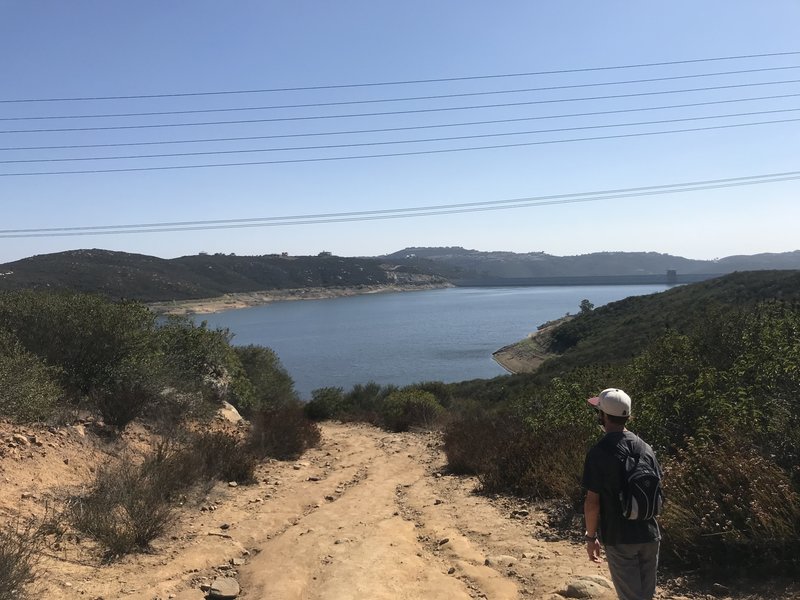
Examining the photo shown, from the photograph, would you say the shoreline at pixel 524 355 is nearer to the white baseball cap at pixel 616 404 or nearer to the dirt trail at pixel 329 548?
the dirt trail at pixel 329 548

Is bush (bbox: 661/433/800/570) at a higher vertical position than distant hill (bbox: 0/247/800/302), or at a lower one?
lower

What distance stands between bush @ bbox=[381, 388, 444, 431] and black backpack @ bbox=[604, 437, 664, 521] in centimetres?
1528

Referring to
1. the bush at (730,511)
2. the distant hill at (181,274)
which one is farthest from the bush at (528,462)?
the distant hill at (181,274)

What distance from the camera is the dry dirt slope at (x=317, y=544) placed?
4.61 metres

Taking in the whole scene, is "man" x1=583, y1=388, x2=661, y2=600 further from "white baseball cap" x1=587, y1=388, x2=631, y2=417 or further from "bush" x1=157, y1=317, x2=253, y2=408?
"bush" x1=157, y1=317, x2=253, y2=408

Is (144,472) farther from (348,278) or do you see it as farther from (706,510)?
(348,278)

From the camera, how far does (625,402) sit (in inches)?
129

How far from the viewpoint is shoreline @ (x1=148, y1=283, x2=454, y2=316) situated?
98.5 metres

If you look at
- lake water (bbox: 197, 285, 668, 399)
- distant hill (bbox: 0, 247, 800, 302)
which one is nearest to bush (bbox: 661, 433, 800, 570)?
lake water (bbox: 197, 285, 668, 399)

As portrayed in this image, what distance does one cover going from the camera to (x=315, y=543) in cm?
589

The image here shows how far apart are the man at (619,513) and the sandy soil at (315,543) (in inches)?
39.4

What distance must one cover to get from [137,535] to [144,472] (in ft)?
4.83

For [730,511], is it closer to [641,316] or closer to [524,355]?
[641,316]

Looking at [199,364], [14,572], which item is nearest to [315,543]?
[14,572]
